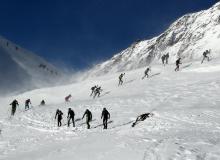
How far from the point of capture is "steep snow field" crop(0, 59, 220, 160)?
77.5 ft

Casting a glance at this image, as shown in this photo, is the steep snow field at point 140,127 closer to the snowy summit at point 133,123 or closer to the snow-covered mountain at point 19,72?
the snowy summit at point 133,123

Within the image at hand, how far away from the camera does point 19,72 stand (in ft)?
520

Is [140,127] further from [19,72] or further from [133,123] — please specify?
[19,72]

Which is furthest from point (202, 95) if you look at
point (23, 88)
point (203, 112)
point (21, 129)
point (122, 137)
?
point (23, 88)

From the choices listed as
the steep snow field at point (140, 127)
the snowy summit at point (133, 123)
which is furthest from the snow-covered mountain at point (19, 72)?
the steep snow field at point (140, 127)

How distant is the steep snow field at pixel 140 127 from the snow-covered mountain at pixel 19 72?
73187 millimetres

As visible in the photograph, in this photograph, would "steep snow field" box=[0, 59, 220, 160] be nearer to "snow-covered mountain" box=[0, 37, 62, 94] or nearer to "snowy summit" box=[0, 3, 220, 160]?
"snowy summit" box=[0, 3, 220, 160]

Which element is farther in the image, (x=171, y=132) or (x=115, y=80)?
(x=115, y=80)

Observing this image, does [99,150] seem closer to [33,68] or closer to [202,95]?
[202,95]

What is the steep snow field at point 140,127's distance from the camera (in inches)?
930

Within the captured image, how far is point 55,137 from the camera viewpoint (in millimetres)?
33375

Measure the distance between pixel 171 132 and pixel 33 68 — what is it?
14727 centimetres

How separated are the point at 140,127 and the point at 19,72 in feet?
429

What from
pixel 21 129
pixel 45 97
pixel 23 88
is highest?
pixel 23 88
